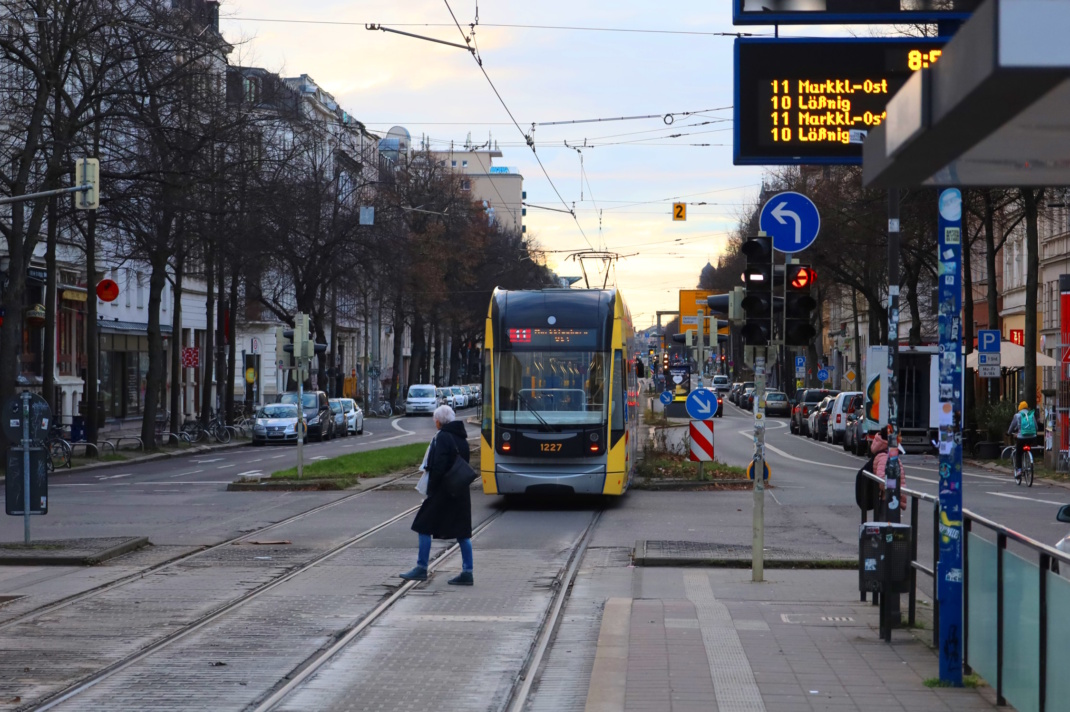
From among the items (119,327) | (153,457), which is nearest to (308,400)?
(119,327)

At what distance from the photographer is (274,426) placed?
50.5 meters

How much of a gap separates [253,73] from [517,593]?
32.6 meters

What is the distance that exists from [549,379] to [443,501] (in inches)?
344

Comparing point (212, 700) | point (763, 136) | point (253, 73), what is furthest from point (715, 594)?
point (253, 73)

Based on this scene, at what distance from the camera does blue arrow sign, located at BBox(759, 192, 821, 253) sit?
44.0ft

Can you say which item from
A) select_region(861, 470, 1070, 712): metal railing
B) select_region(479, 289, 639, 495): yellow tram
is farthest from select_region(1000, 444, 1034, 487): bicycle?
select_region(861, 470, 1070, 712): metal railing

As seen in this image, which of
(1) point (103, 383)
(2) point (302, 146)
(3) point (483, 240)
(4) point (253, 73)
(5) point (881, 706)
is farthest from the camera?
(3) point (483, 240)

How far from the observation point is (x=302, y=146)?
51.7 metres

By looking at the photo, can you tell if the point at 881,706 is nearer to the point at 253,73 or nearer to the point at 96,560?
A: the point at 96,560

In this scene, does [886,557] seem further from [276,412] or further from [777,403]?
[777,403]

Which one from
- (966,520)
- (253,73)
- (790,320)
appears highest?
(253,73)

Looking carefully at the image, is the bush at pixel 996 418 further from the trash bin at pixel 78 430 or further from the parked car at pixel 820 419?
the trash bin at pixel 78 430

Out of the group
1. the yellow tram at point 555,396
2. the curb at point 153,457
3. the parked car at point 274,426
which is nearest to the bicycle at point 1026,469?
the yellow tram at point 555,396

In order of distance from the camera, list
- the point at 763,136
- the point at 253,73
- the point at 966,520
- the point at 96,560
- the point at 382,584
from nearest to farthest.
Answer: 1. the point at 966,520
2. the point at 763,136
3. the point at 382,584
4. the point at 96,560
5. the point at 253,73
